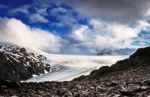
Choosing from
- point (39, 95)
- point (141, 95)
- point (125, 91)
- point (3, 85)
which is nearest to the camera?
point (141, 95)

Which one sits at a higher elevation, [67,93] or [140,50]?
A: [140,50]

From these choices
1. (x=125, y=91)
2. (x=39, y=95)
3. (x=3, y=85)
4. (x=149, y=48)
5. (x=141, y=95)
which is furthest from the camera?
(x=149, y=48)

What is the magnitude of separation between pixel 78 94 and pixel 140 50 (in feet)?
271

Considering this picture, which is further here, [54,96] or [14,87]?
[14,87]

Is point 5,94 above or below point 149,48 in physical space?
below

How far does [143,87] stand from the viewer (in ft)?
83.9

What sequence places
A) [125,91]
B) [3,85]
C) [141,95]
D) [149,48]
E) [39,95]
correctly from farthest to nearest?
1. [149,48]
2. [3,85]
3. [39,95]
4. [125,91]
5. [141,95]

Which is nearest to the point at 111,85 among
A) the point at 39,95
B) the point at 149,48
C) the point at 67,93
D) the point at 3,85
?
the point at 67,93

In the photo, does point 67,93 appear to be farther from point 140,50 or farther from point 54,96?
point 140,50

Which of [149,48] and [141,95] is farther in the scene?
[149,48]

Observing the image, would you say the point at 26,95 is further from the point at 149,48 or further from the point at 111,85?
the point at 149,48

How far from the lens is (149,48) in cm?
10344

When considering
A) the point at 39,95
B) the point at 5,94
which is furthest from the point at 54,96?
the point at 5,94

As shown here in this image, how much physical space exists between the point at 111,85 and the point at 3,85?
828cm
